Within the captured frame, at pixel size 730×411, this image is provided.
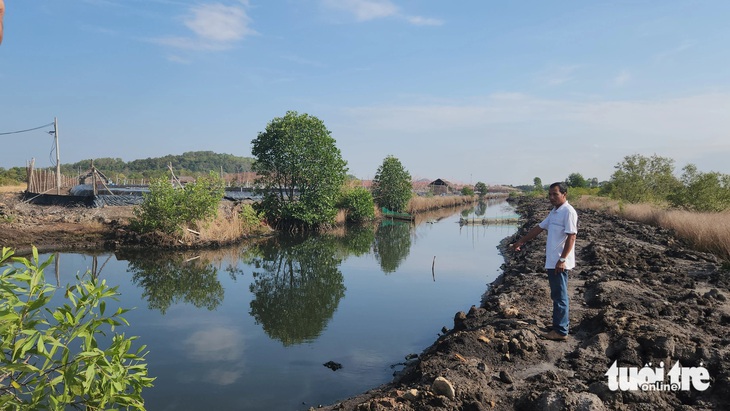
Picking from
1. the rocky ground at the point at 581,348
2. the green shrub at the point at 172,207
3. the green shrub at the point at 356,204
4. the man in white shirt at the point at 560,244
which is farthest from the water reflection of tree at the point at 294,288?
the green shrub at the point at 356,204

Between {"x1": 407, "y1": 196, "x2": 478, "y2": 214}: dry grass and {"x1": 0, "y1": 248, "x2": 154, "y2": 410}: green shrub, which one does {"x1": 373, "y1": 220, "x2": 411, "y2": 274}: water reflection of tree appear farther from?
{"x1": 0, "y1": 248, "x2": 154, "y2": 410}: green shrub

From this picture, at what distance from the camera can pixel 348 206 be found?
1158 inches

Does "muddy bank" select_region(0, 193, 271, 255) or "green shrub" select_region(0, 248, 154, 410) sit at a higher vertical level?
"green shrub" select_region(0, 248, 154, 410)

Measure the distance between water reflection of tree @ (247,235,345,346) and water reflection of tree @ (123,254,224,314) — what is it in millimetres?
1109

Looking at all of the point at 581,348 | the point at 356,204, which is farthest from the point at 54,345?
the point at 356,204

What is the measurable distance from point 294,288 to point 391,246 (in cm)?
929

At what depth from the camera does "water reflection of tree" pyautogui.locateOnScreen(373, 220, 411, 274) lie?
16328 millimetres

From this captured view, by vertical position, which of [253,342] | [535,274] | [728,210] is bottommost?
[253,342]

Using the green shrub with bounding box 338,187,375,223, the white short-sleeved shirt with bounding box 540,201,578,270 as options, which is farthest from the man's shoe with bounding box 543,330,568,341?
the green shrub with bounding box 338,187,375,223

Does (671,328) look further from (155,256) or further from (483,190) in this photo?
(483,190)

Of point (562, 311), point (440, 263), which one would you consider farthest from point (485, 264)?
point (562, 311)

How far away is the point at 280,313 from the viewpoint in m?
9.69

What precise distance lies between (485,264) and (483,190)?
3052 inches

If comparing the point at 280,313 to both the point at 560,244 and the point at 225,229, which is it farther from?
the point at 225,229
